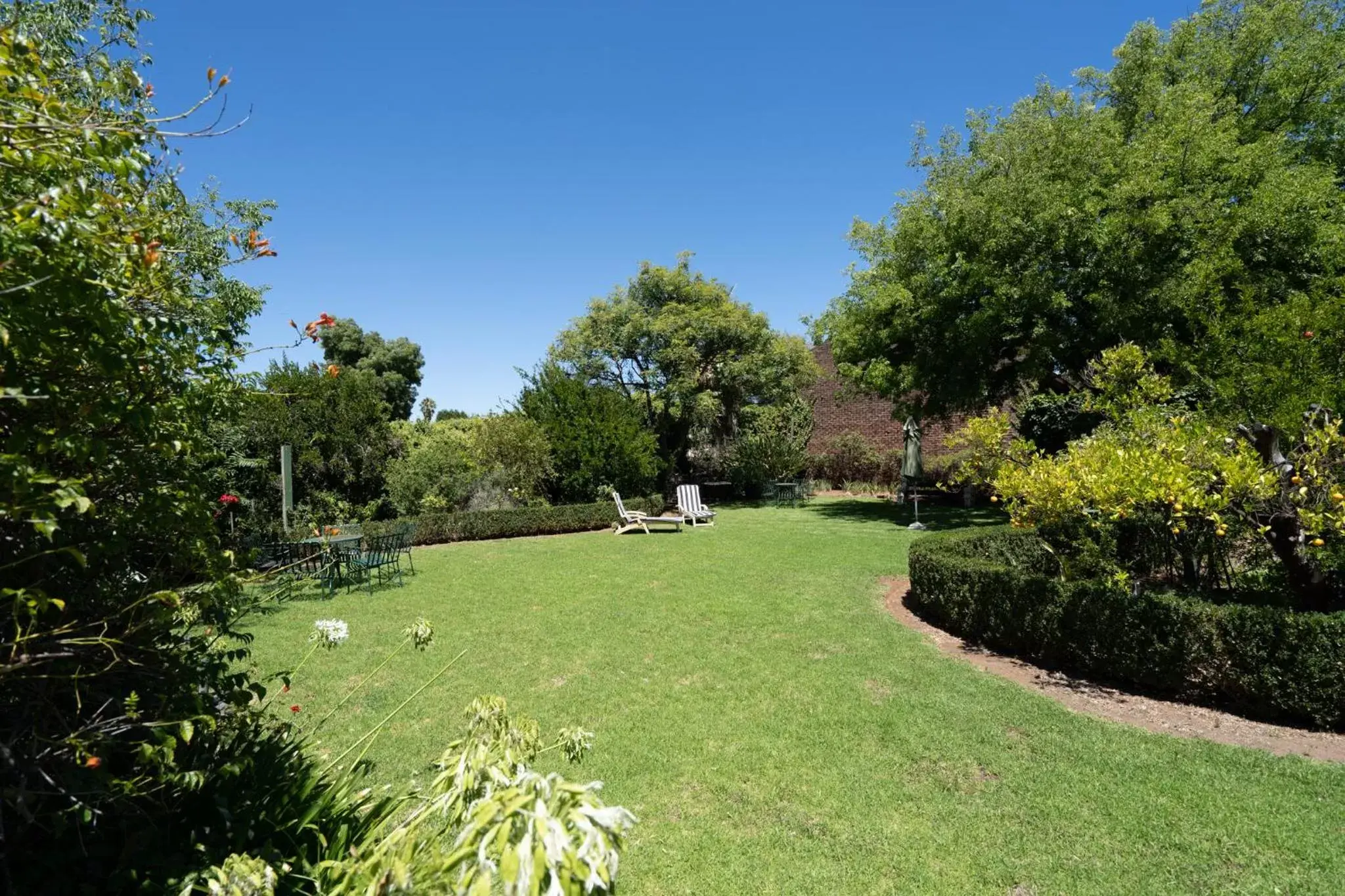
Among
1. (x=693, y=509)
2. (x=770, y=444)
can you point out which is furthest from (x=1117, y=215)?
(x=770, y=444)

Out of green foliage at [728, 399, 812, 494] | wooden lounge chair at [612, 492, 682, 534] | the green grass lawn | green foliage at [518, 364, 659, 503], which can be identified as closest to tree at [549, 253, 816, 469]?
green foliage at [728, 399, 812, 494]

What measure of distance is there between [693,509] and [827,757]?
13.0 meters

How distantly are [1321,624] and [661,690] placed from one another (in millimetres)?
4714

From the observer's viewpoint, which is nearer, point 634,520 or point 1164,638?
point 1164,638

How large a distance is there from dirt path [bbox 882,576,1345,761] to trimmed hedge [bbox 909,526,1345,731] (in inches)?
6.1

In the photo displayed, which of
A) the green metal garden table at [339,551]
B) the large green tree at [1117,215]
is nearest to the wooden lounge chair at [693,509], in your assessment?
the large green tree at [1117,215]

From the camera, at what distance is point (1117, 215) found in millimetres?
11836

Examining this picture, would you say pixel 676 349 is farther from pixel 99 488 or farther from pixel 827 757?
pixel 99 488

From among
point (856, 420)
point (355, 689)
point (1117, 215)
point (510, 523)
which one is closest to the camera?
point (355, 689)

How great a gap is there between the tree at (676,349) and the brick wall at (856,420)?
9.88 ft

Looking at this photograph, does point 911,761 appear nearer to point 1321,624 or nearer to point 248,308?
point 1321,624

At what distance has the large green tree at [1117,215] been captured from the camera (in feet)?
37.1

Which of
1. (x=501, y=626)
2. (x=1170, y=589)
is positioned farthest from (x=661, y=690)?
(x=1170, y=589)

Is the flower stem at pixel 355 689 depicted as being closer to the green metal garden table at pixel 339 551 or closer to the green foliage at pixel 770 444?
the green metal garden table at pixel 339 551
